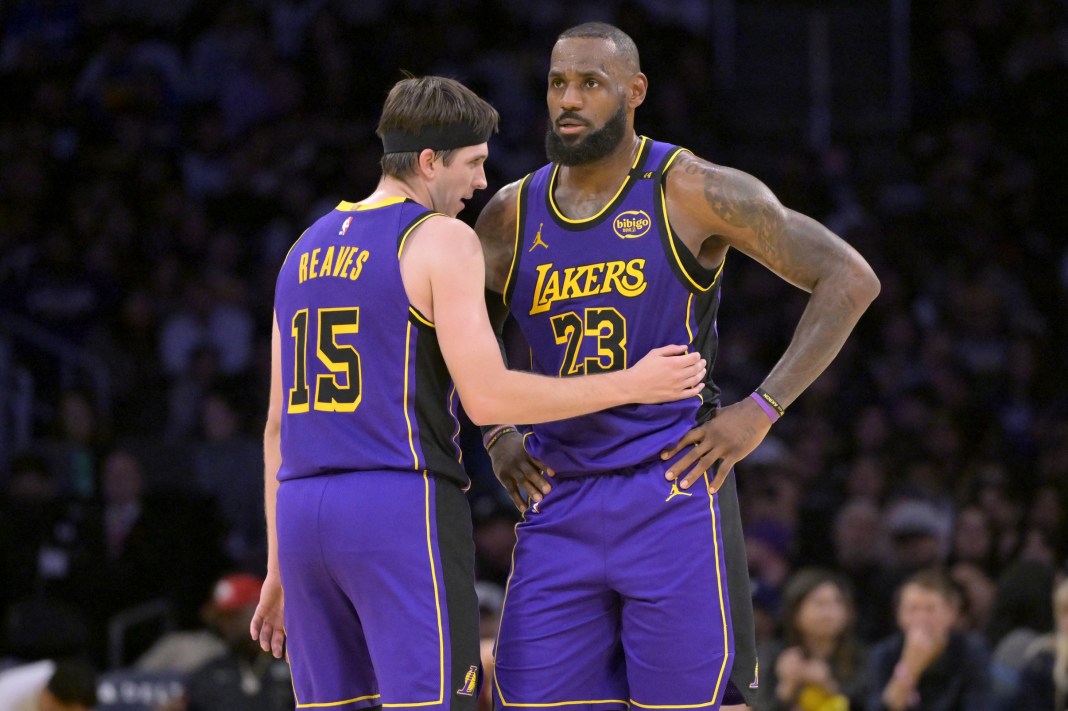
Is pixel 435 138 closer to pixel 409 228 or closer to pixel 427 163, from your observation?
pixel 427 163

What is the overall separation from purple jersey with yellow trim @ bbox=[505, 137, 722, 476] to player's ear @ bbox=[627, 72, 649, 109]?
0.59ft

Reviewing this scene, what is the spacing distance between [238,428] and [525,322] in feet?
23.6

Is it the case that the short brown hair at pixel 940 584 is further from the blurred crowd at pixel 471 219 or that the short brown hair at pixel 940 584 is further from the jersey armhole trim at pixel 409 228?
the jersey armhole trim at pixel 409 228

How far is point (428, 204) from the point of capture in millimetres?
4887

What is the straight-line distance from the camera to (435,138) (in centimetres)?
481

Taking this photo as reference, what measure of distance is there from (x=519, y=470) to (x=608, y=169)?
3.42 ft

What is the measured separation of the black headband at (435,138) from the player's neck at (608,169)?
0.51m

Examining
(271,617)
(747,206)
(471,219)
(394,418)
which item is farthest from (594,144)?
(471,219)

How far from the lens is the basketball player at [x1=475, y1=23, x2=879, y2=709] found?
497 cm

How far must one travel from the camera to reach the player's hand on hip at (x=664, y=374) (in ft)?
15.8

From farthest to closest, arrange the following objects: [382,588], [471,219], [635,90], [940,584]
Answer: [471,219]
[940,584]
[635,90]
[382,588]

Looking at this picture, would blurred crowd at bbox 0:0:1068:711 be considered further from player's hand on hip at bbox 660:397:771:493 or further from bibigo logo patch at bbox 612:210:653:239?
bibigo logo patch at bbox 612:210:653:239

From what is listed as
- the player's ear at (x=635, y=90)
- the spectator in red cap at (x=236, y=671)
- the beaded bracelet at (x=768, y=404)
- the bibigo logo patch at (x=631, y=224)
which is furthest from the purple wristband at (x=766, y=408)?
the spectator in red cap at (x=236, y=671)

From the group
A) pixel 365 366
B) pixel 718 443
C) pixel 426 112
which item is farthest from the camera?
pixel 718 443
